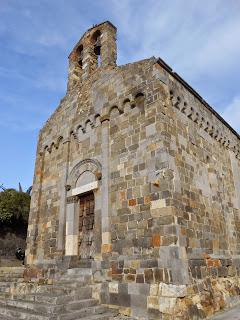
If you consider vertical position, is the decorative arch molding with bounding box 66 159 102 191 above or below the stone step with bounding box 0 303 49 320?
above

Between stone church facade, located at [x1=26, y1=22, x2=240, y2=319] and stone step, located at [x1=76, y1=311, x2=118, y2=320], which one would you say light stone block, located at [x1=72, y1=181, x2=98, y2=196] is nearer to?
stone church facade, located at [x1=26, y1=22, x2=240, y2=319]

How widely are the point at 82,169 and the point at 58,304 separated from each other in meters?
4.02

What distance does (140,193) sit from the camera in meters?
6.54

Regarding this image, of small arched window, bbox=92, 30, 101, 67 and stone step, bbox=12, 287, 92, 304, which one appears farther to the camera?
small arched window, bbox=92, 30, 101, 67

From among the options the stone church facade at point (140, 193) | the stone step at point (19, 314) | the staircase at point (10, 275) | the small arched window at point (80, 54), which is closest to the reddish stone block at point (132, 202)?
the stone church facade at point (140, 193)

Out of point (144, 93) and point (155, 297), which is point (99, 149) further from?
point (155, 297)

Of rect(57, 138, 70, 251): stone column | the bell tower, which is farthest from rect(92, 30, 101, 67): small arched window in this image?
rect(57, 138, 70, 251): stone column

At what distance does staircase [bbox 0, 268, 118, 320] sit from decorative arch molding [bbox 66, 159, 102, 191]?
2799 mm

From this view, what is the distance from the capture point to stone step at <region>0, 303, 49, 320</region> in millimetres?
4973

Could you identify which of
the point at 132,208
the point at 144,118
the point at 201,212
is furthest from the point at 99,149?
the point at 201,212

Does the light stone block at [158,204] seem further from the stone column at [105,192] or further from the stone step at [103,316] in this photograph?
the stone step at [103,316]

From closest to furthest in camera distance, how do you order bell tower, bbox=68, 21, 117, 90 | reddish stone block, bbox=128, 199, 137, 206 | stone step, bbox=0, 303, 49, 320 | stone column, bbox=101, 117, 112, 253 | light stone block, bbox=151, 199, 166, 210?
stone step, bbox=0, 303, 49, 320 → light stone block, bbox=151, 199, 166, 210 → reddish stone block, bbox=128, 199, 137, 206 → stone column, bbox=101, 117, 112, 253 → bell tower, bbox=68, 21, 117, 90

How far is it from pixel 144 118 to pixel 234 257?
4697 mm

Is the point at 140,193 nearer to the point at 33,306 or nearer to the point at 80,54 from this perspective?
the point at 33,306
